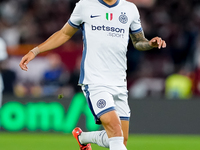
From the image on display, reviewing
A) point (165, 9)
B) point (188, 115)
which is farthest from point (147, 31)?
point (188, 115)

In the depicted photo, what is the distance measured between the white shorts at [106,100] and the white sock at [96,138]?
1.12 ft

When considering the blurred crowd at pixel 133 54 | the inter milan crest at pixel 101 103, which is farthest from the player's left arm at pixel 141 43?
the blurred crowd at pixel 133 54

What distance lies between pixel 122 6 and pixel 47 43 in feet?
3.32

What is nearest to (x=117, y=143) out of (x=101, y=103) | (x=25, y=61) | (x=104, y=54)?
(x=101, y=103)

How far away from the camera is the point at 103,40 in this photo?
640cm

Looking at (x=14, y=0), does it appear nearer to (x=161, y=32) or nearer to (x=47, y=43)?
(x=161, y=32)

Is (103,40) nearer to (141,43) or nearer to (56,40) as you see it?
(141,43)

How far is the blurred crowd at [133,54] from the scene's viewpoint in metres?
15.0

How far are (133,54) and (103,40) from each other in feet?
30.8

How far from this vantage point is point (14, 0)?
18422mm

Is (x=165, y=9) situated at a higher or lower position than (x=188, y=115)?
higher

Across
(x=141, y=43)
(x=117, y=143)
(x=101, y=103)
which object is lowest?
(x=117, y=143)

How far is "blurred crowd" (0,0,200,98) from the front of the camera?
15.0 metres

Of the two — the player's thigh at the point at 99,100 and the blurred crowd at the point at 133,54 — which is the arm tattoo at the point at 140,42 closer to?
the player's thigh at the point at 99,100
